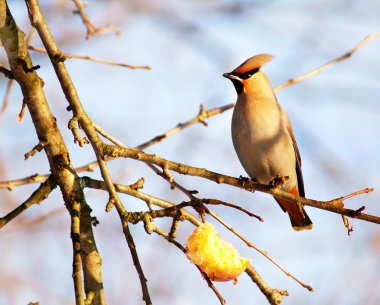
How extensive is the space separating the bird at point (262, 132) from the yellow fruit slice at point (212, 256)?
5.83 ft

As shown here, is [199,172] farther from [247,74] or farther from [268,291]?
[247,74]

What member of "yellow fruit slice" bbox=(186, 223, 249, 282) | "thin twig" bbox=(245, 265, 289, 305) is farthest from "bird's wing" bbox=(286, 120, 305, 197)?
"yellow fruit slice" bbox=(186, 223, 249, 282)

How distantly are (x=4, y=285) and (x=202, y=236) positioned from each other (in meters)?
4.89

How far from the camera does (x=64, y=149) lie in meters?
2.55

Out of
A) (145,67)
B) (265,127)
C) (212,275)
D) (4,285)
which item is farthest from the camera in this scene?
(4,285)

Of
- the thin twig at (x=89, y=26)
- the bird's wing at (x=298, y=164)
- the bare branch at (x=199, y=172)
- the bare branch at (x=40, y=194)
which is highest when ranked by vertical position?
the thin twig at (x=89, y=26)

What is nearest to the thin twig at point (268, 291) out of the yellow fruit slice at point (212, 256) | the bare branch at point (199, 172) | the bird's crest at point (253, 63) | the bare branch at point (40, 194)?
the yellow fruit slice at point (212, 256)

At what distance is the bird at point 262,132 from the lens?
13.8 ft

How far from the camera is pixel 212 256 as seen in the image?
2268 mm

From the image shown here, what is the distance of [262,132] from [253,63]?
502 millimetres

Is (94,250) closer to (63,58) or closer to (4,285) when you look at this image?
(63,58)

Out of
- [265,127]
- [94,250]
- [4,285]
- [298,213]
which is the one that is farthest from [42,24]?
[4,285]

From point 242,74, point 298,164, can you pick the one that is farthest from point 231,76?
point 298,164

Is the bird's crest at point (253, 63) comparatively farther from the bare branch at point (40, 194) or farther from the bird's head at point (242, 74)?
the bare branch at point (40, 194)
